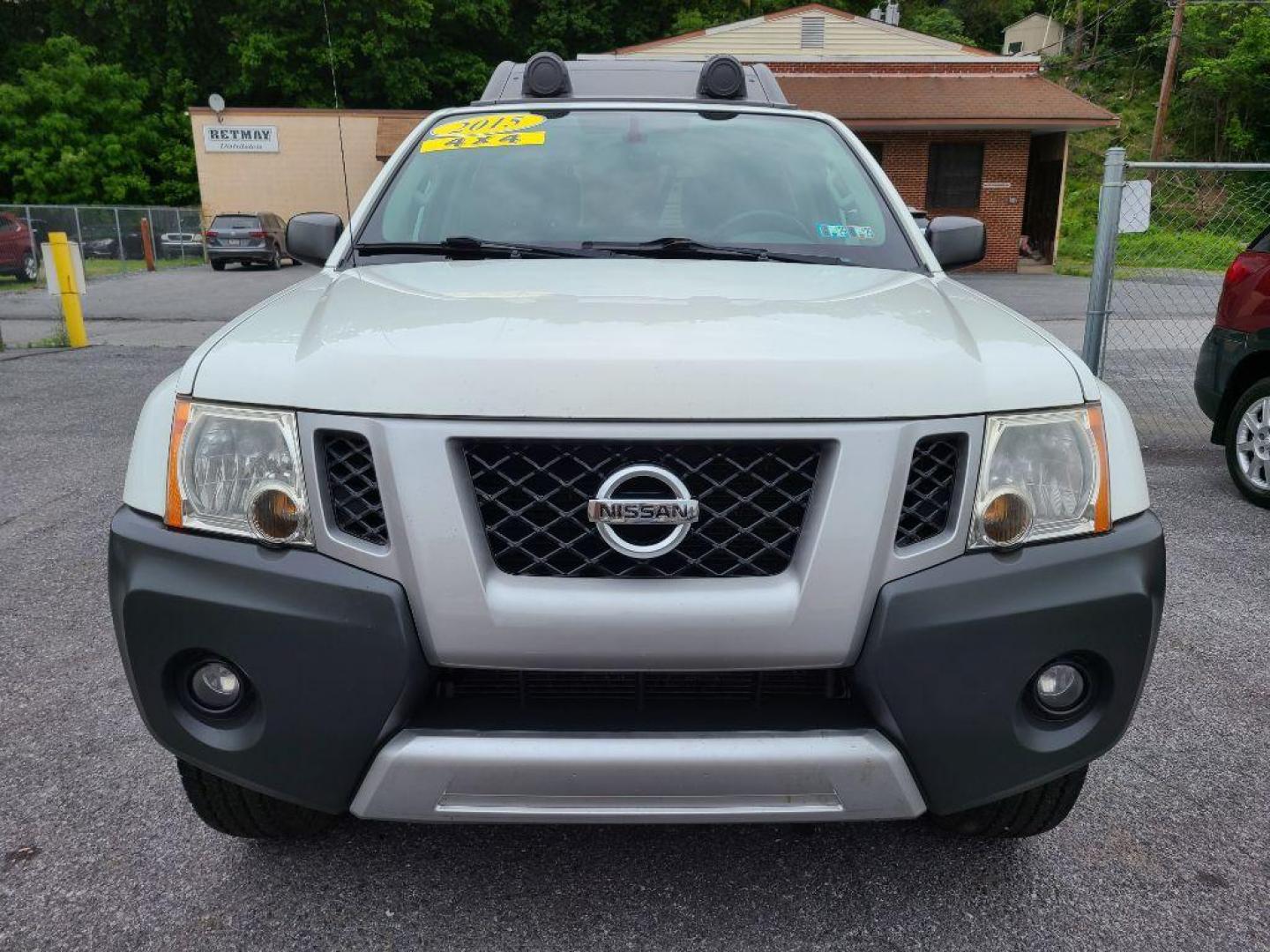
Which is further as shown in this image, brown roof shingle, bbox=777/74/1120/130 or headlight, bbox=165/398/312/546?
brown roof shingle, bbox=777/74/1120/130

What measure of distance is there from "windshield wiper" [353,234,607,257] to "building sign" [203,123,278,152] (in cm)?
3115

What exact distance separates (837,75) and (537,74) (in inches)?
964

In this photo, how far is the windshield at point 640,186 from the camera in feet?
9.45

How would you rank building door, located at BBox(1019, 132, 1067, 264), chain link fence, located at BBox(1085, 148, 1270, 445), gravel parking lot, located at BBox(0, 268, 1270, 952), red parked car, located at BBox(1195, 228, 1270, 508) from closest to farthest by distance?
gravel parking lot, located at BBox(0, 268, 1270, 952) < red parked car, located at BBox(1195, 228, 1270, 508) < chain link fence, located at BBox(1085, 148, 1270, 445) < building door, located at BBox(1019, 132, 1067, 264)

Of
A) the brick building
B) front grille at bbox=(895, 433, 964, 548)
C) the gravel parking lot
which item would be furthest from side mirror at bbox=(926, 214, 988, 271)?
the brick building

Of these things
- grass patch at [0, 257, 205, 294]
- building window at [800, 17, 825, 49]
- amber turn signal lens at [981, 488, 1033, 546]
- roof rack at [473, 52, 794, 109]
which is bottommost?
grass patch at [0, 257, 205, 294]

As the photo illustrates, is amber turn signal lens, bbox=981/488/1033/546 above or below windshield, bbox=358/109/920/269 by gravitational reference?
below

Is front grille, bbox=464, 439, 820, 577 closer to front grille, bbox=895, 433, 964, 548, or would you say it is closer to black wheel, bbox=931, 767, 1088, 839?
front grille, bbox=895, 433, 964, 548

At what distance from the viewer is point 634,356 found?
1.74m

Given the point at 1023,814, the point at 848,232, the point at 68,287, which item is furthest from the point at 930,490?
the point at 68,287

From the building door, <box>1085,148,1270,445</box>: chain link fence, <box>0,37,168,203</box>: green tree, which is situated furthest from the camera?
<box>0,37,168,203</box>: green tree

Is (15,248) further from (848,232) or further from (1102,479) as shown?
(1102,479)

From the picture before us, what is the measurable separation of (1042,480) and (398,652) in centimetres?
118

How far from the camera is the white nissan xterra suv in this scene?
170 centimetres
